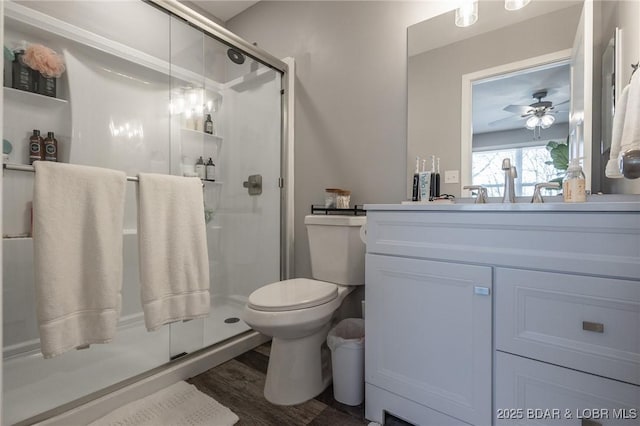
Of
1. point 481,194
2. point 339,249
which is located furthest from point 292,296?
point 481,194

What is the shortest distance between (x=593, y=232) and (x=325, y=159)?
146 cm

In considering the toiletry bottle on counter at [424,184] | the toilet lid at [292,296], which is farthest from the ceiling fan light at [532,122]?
the toilet lid at [292,296]

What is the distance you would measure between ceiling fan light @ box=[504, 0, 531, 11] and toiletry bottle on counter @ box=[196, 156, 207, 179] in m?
1.97

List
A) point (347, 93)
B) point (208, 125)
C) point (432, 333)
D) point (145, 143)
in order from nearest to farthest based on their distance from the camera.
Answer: point (432, 333)
point (347, 93)
point (145, 143)
point (208, 125)

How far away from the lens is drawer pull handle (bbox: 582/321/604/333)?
30.8 inches

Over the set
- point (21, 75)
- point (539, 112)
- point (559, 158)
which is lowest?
point (559, 158)

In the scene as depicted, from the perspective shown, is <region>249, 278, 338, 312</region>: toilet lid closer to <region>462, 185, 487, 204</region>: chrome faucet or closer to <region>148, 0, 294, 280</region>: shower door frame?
<region>148, 0, 294, 280</region>: shower door frame

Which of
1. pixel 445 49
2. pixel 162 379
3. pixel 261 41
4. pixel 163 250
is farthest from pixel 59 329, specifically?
pixel 261 41

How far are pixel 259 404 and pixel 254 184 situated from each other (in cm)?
143

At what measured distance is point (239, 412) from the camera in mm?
1269

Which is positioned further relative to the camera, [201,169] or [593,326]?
[201,169]

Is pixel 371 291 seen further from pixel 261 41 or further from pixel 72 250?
pixel 261 41

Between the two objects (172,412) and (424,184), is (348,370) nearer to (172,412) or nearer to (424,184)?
(172,412)

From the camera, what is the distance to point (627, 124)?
2.87ft
